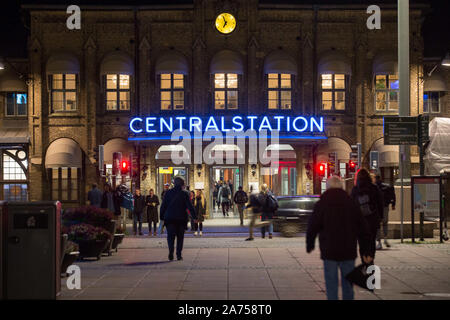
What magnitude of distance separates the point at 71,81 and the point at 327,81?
43.8 feet

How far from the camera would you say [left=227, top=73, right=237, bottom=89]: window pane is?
3388cm

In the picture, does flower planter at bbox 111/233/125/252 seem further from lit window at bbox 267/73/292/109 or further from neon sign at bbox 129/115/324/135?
lit window at bbox 267/73/292/109

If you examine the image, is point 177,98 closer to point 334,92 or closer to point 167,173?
point 167,173

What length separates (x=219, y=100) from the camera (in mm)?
33938

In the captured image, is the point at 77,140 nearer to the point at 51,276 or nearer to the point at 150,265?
the point at 150,265

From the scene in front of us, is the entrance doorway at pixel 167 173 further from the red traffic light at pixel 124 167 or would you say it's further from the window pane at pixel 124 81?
the red traffic light at pixel 124 167

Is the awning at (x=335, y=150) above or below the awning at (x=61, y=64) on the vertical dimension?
below

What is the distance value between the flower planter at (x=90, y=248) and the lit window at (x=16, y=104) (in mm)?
21698

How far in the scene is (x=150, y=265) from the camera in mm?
13914

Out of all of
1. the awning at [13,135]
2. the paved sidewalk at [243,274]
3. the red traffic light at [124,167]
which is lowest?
the paved sidewalk at [243,274]

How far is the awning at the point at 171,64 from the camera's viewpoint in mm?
32875

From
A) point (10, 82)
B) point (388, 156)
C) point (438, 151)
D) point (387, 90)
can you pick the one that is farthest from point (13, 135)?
point (438, 151)

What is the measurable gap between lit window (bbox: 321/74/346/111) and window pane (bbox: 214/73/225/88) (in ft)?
17.2

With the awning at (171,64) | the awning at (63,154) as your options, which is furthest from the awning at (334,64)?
the awning at (63,154)
